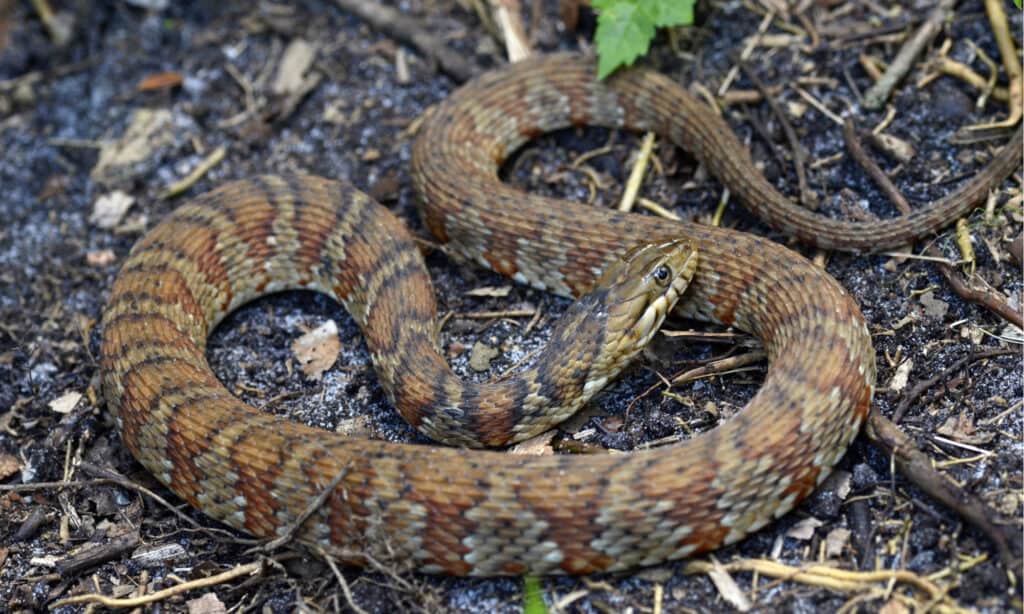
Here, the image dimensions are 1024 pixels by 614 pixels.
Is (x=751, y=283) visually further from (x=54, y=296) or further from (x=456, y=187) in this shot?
(x=54, y=296)

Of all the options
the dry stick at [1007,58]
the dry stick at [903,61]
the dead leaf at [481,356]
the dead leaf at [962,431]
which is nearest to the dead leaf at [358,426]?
the dead leaf at [481,356]

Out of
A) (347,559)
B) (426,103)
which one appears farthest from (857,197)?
(347,559)

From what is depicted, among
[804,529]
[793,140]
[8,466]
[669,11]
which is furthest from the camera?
[669,11]

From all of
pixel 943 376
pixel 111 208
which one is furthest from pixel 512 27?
pixel 943 376

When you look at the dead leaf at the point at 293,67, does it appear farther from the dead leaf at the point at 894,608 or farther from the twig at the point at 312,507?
the dead leaf at the point at 894,608

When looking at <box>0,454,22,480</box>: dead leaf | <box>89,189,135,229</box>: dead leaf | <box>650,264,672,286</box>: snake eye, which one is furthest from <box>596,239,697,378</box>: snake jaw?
<box>89,189,135,229</box>: dead leaf

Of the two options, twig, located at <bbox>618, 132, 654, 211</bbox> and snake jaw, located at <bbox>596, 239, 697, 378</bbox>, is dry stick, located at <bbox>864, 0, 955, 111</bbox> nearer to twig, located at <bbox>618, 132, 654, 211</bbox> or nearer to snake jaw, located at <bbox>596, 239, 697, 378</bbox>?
twig, located at <bbox>618, 132, 654, 211</bbox>

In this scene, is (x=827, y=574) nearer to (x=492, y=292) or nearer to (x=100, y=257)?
(x=492, y=292)
